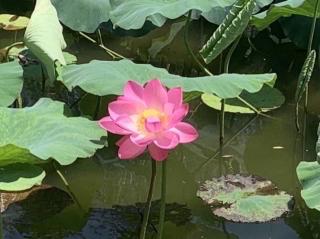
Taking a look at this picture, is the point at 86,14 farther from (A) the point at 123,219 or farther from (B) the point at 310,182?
(B) the point at 310,182

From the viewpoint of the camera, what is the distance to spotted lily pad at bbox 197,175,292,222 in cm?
214

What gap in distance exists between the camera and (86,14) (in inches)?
116

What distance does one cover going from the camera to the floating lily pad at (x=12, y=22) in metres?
3.54

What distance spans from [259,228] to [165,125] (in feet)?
2.26

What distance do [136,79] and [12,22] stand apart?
5.39 feet

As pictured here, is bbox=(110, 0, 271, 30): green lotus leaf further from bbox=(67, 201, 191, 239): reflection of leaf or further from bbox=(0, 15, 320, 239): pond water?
bbox=(67, 201, 191, 239): reflection of leaf

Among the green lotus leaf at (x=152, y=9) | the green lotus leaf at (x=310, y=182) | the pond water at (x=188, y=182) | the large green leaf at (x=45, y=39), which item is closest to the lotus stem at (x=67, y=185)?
the pond water at (x=188, y=182)

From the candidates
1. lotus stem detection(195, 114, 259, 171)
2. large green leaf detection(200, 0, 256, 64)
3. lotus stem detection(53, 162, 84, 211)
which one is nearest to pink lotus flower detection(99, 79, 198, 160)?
lotus stem detection(53, 162, 84, 211)

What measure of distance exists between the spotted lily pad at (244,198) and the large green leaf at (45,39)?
552mm

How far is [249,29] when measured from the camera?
3.68 metres

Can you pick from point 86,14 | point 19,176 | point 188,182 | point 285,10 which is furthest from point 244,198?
point 86,14

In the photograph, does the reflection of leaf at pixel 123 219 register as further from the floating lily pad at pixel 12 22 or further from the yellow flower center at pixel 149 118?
the floating lily pad at pixel 12 22

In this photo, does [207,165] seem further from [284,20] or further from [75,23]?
[284,20]

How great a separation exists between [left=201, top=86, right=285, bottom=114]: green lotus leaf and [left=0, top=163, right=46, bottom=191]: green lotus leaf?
1072 mm
